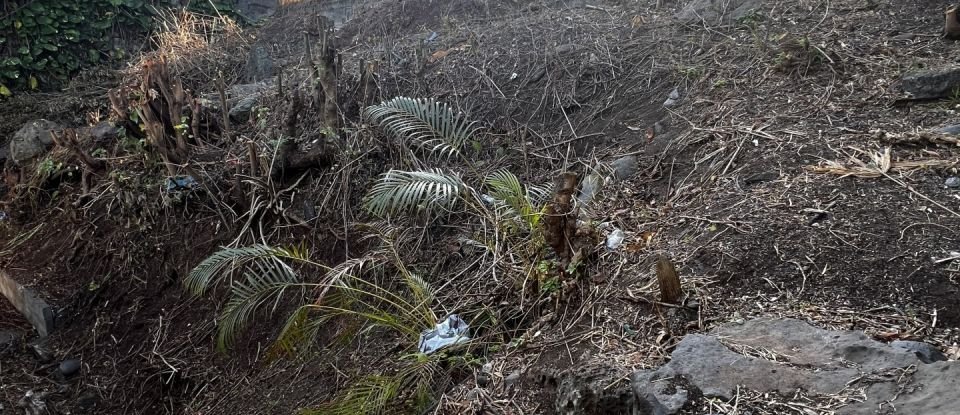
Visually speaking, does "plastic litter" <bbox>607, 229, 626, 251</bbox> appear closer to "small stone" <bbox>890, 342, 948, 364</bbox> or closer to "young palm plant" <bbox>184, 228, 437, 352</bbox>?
"young palm plant" <bbox>184, 228, 437, 352</bbox>

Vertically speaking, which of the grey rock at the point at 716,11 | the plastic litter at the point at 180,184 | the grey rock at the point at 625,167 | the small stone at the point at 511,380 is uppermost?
the grey rock at the point at 716,11

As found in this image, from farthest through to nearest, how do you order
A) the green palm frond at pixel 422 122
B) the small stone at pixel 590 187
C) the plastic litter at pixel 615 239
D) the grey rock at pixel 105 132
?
the grey rock at pixel 105 132, the green palm frond at pixel 422 122, the small stone at pixel 590 187, the plastic litter at pixel 615 239

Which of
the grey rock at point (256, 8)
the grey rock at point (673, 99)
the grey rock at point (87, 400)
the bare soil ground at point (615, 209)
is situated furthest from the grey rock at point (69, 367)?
the grey rock at point (256, 8)

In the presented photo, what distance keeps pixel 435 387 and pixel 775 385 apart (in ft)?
4.93

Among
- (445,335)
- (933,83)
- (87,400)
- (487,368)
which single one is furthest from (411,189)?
(87,400)

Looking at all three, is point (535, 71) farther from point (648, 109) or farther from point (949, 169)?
point (949, 169)

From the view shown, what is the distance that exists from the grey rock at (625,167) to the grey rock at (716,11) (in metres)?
1.62

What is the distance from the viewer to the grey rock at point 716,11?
4.99 m

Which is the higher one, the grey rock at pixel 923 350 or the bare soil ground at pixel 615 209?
the grey rock at pixel 923 350

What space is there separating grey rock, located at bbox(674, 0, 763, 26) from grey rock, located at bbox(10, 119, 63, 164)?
5026 millimetres

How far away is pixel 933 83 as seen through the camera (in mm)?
3436

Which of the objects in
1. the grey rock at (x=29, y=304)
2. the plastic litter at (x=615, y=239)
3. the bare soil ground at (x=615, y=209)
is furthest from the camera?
the grey rock at (x=29, y=304)

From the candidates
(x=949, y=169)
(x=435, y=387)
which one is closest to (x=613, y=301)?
(x=435, y=387)

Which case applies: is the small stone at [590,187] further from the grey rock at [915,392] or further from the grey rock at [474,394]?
the grey rock at [915,392]
